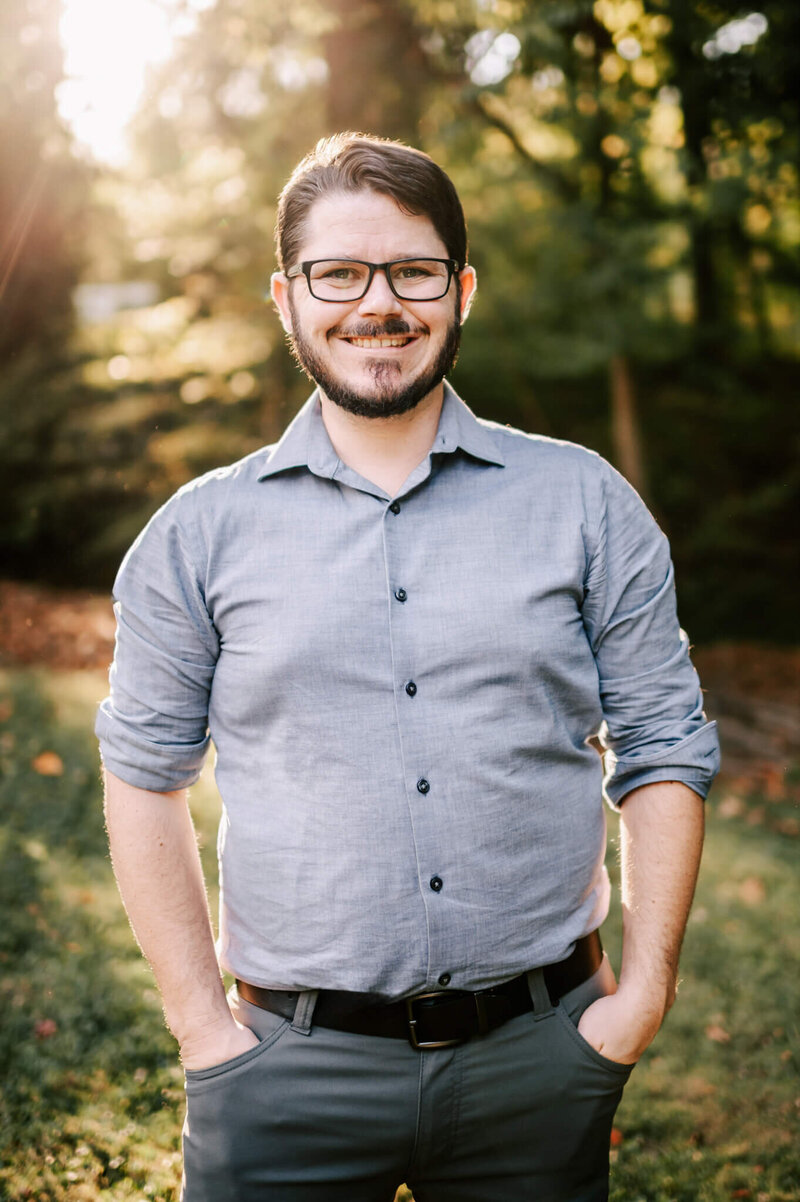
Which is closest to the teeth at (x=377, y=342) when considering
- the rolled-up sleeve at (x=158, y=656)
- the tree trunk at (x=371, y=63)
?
the rolled-up sleeve at (x=158, y=656)

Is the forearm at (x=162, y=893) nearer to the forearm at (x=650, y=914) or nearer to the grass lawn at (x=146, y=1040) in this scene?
the forearm at (x=650, y=914)

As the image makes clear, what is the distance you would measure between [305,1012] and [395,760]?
506mm

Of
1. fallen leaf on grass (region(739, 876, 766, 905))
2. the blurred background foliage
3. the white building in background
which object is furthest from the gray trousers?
the white building in background

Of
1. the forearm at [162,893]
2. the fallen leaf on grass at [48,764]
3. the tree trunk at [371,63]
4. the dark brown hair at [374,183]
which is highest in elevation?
the tree trunk at [371,63]

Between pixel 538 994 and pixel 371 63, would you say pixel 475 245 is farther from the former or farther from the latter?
pixel 538 994

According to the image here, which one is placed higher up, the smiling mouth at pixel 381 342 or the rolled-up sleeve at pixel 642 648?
the smiling mouth at pixel 381 342

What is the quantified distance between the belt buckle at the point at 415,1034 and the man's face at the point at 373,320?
3.73 feet

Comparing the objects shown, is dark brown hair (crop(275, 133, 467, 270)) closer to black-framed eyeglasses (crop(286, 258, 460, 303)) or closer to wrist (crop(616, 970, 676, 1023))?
black-framed eyeglasses (crop(286, 258, 460, 303))

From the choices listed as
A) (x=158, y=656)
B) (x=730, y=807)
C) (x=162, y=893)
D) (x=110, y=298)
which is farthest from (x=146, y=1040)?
(x=110, y=298)

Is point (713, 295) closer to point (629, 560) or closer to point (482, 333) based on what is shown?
point (482, 333)

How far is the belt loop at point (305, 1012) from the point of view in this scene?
1888mm

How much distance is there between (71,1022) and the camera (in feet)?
12.1

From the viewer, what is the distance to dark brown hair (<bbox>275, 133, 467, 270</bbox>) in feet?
6.63

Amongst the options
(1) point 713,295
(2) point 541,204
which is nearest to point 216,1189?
(2) point 541,204
